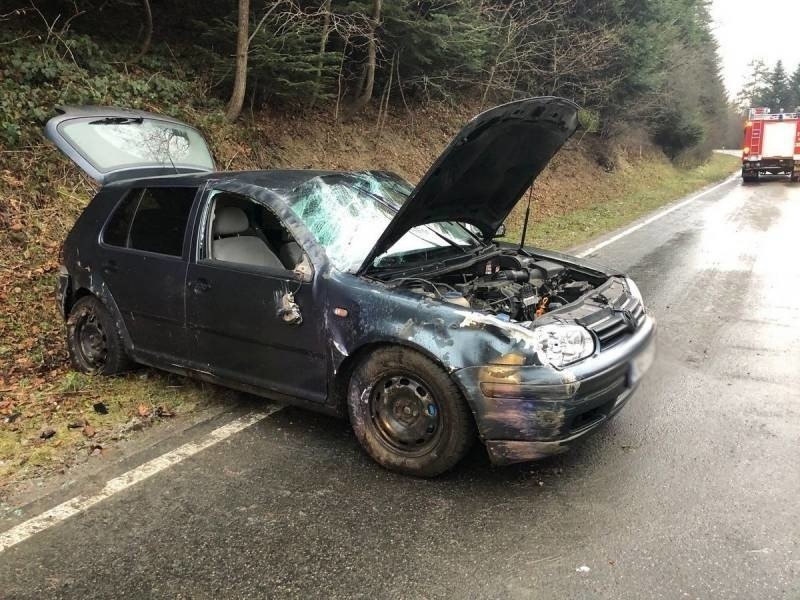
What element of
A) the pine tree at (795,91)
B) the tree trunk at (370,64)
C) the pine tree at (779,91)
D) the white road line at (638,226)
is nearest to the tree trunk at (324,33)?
the tree trunk at (370,64)

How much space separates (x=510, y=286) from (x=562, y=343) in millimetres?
878

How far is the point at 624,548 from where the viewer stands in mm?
2844

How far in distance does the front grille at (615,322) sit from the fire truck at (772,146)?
92.2 ft

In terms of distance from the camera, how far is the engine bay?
374cm

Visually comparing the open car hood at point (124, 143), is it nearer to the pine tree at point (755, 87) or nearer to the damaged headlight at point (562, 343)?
the damaged headlight at point (562, 343)

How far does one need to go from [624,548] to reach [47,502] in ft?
9.57

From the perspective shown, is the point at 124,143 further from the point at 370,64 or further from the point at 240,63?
the point at 370,64

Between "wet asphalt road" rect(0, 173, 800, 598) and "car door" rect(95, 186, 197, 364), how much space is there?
38.5 inches

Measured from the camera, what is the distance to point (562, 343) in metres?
3.28

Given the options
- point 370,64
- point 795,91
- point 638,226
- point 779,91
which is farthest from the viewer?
point 779,91

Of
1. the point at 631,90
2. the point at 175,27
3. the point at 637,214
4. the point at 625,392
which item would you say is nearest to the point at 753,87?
the point at 631,90

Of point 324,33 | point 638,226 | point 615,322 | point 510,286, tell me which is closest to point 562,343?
point 615,322

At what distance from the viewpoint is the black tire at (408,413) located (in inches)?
131

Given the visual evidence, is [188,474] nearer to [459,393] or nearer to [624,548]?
[459,393]
